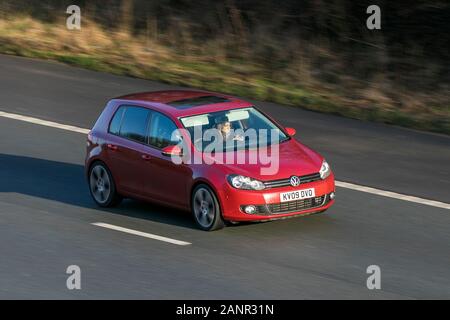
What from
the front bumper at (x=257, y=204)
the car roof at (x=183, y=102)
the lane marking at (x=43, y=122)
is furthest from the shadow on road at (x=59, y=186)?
the lane marking at (x=43, y=122)

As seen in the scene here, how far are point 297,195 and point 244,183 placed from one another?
68 cm

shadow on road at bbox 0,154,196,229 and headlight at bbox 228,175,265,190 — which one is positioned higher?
headlight at bbox 228,175,265,190

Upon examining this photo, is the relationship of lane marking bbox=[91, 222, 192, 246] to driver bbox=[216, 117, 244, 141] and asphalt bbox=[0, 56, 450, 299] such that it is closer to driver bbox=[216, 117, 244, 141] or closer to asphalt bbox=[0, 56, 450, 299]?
asphalt bbox=[0, 56, 450, 299]

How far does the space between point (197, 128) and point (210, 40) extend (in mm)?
12629

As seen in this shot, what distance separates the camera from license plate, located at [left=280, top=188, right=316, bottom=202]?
46.5 feet

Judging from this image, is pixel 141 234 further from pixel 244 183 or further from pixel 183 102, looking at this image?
pixel 183 102

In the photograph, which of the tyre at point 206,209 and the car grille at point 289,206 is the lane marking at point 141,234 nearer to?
the tyre at point 206,209

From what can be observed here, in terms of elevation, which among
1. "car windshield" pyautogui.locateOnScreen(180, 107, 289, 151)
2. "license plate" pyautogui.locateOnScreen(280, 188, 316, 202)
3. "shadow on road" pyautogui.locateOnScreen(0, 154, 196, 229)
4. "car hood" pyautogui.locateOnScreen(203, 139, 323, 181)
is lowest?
"shadow on road" pyautogui.locateOnScreen(0, 154, 196, 229)

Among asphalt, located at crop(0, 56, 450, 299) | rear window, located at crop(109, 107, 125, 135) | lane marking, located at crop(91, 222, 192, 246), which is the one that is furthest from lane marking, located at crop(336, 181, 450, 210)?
lane marking, located at crop(91, 222, 192, 246)

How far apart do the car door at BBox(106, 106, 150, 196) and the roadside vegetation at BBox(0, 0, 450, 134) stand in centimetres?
691

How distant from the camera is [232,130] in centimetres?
1510

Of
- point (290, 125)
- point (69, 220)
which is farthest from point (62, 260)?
point (290, 125)

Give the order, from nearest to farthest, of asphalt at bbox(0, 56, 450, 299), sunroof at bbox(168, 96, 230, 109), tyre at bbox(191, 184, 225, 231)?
asphalt at bbox(0, 56, 450, 299), tyre at bbox(191, 184, 225, 231), sunroof at bbox(168, 96, 230, 109)

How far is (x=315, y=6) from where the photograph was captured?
28375 mm
